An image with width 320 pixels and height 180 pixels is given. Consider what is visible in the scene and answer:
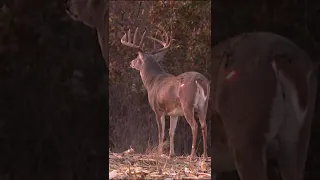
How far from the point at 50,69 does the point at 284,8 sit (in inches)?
38.4

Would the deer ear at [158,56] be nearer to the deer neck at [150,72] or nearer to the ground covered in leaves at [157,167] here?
the deer neck at [150,72]

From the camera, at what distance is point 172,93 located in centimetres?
660

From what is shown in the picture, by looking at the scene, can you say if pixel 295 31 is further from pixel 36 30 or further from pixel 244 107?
pixel 36 30

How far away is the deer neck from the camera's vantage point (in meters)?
7.36

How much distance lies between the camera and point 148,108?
9.04 m

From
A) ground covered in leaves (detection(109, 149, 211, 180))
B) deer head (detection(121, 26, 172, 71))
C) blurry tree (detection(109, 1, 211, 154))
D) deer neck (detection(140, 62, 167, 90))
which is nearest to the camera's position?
ground covered in leaves (detection(109, 149, 211, 180))

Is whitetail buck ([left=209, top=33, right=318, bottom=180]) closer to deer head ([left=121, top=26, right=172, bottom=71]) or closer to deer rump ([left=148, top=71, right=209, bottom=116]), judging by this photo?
deer rump ([left=148, top=71, right=209, bottom=116])

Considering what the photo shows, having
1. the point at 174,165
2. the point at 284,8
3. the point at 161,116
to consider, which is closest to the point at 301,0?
the point at 284,8

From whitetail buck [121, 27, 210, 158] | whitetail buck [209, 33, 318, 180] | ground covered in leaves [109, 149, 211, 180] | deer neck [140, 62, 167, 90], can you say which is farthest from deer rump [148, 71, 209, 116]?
whitetail buck [209, 33, 318, 180]

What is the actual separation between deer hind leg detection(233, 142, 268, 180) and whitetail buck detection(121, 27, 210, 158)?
4069 millimetres

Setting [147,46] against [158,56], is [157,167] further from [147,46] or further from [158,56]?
[147,46]

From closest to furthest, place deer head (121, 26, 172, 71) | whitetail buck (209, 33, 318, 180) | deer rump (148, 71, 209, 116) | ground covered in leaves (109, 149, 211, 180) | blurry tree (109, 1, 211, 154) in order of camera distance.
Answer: whitetail buck (209, 33, 318, 180) < ground covered in leaves (109, 149, 211, 180) < deer rump (148, 71, 209, 116) < deer head (121, 26, 172, 71) < blurry tree (109, 1, 211, 154)

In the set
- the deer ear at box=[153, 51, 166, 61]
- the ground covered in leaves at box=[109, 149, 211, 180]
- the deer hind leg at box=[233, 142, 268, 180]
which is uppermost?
the deer ear at box=[153, 51, 166, 61]

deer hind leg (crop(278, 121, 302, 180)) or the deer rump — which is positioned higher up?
the deer rump
